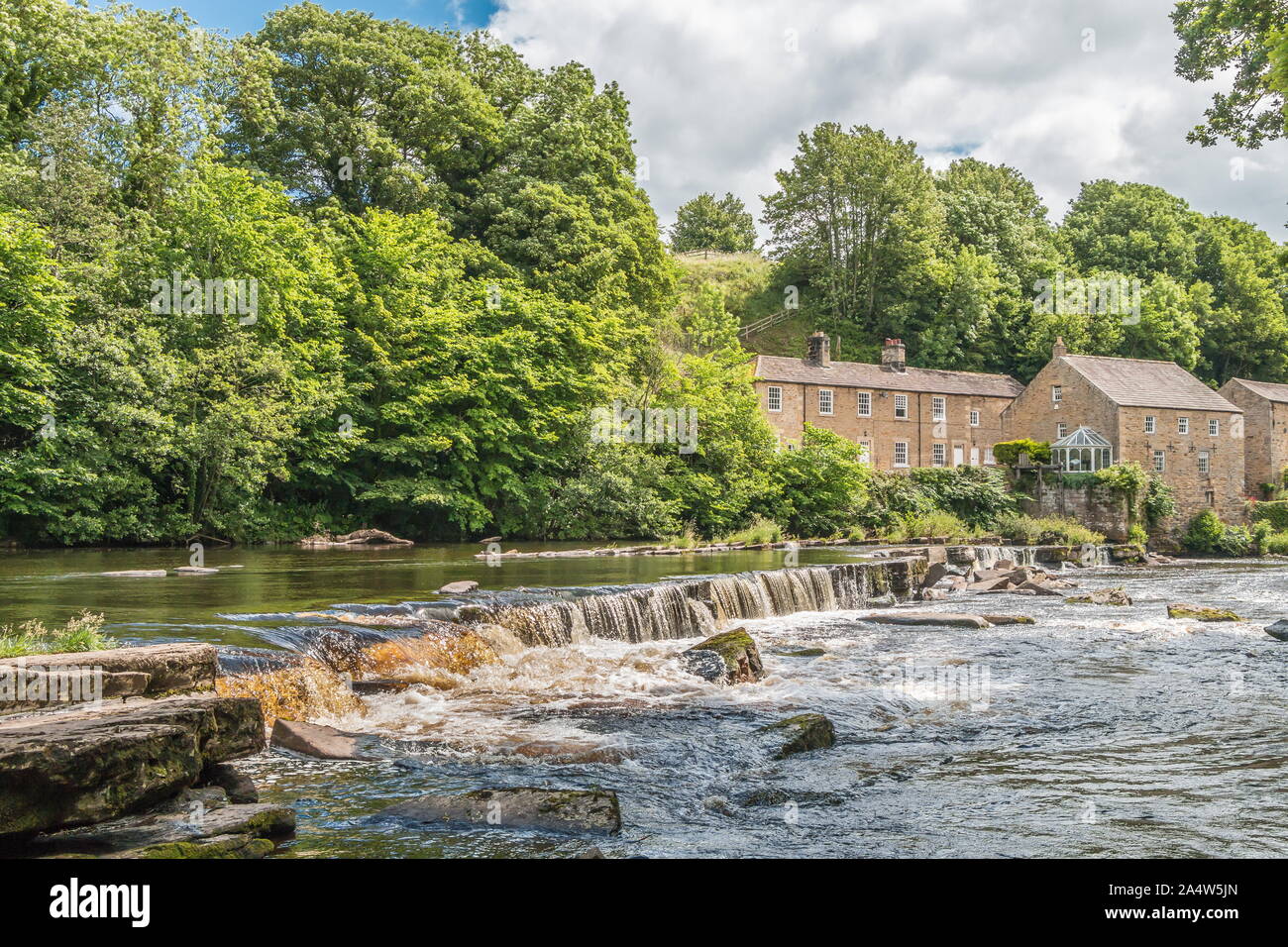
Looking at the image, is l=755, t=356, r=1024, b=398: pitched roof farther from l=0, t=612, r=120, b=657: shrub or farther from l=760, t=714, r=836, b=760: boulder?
l=0, t=612, r=120, b=657: shrub

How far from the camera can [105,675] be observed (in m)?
6.84

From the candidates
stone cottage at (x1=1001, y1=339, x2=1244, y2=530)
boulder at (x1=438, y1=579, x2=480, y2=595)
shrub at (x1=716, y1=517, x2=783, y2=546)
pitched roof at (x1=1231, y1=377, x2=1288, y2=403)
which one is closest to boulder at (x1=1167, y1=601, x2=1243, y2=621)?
boulder at (x1=438, y1=579, x2=480, y2=595)

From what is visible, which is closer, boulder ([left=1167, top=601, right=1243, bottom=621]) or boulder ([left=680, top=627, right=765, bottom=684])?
boulder ([left=680, top=627, right=765, bottom=684])

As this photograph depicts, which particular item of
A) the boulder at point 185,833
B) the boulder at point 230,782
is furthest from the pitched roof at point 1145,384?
the boulder at point 185,833

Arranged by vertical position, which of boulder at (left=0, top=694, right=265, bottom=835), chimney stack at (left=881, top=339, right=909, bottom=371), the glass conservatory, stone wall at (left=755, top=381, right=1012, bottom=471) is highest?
chimney stack at (left=881, top=339, right=909, bottom=371)

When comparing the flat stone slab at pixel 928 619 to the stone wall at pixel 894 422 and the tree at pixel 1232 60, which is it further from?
the stone wall at pixel 894 422

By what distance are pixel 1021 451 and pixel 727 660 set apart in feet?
134

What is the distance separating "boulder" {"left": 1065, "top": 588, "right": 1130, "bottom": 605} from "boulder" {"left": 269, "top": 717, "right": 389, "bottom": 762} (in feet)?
62.6

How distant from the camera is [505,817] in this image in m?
6.14

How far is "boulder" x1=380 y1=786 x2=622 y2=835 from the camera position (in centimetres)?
609

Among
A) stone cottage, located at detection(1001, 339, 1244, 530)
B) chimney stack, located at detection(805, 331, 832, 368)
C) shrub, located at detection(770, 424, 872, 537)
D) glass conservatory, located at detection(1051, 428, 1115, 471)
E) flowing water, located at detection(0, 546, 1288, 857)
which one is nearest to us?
flowing water, located at detection(0, 546, 1288, 857)

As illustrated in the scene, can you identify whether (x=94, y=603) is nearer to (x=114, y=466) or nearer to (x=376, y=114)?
(x=114, y=466)

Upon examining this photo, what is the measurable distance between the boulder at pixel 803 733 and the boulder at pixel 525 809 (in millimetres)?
2574
